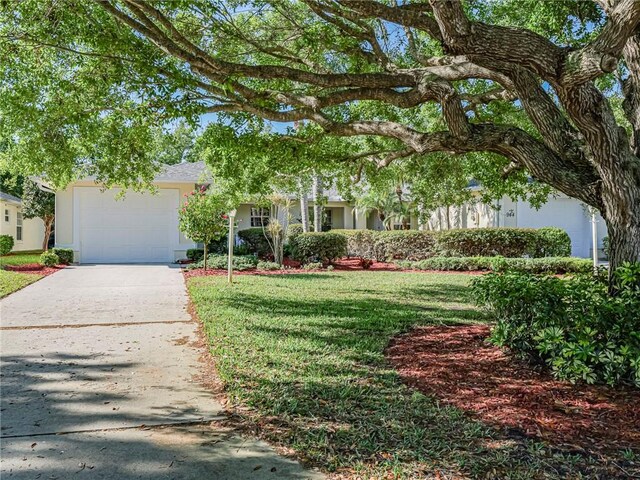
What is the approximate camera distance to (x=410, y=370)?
505 cm

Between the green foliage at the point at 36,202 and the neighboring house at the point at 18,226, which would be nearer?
the green foliage at the point at 36,202

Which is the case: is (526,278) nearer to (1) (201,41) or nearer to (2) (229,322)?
(2) (229,322)

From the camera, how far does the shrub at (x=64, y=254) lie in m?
17.2

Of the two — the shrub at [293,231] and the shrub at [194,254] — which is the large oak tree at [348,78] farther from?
the shrub at [293,231]

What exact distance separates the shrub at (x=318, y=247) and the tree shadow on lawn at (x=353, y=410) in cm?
1010

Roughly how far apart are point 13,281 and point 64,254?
5.43 meters

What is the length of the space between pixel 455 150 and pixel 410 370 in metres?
2.52

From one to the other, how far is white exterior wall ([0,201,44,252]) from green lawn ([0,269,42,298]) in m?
11.2

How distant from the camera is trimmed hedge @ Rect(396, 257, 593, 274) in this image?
15.4 metres

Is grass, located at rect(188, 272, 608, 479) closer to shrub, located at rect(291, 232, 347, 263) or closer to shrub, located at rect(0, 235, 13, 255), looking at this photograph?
shrub, located at rect(291, 232, 347, 263)

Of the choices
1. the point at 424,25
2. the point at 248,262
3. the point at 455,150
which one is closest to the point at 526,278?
the point at 455,150

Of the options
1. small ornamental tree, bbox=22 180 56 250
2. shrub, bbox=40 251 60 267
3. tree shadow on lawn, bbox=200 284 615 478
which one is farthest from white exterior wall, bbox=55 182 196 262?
tree shadow on lawn, bbox=200 284 615 478

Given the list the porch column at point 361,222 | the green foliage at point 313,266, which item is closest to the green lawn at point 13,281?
the green foliage at point 313,266

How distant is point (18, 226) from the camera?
2503 centimetres
